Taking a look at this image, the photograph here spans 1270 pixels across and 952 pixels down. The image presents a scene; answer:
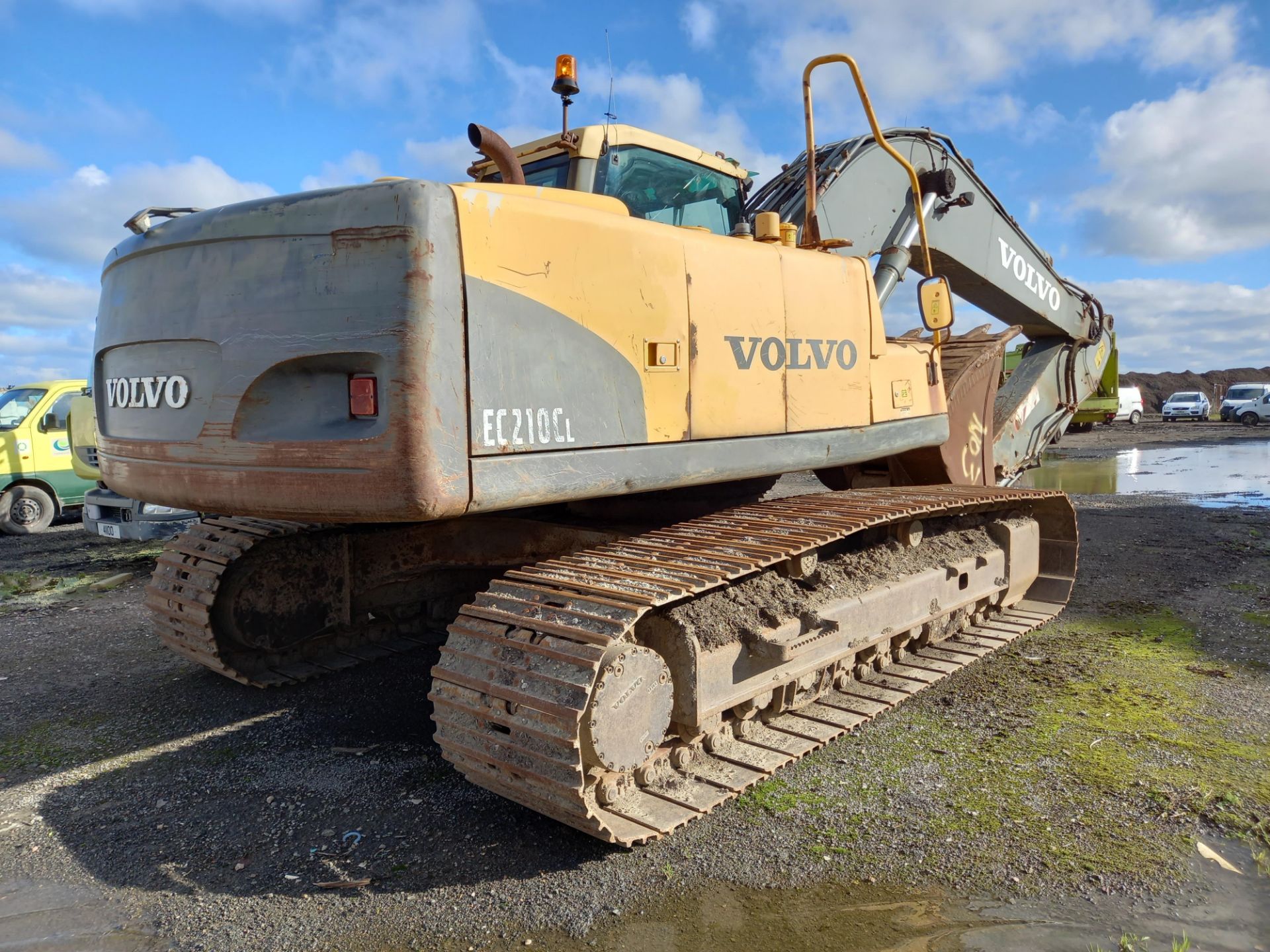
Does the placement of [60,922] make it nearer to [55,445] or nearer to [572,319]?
[572,319]

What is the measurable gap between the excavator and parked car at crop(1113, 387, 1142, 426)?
106 feet

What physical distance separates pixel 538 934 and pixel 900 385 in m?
3.05

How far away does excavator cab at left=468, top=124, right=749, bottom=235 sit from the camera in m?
4.04

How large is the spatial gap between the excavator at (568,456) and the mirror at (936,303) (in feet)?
0.06

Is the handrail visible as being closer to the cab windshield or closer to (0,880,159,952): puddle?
(0,880,159,952): puddle

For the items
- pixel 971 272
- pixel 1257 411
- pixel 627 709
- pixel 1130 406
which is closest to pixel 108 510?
pixel 627 709

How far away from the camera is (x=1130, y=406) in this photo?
33.7 meters

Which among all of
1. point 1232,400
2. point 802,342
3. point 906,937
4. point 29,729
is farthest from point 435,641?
point 1232,400

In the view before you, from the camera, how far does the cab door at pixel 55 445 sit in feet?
37.7

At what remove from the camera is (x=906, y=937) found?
2.46m

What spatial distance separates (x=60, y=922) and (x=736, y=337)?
286 centimetres

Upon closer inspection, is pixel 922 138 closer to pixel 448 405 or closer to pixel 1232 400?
pixel 448 405

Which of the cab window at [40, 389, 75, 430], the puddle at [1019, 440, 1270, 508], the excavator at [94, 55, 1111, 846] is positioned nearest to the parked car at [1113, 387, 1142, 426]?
the puddle at [1019, 440, 1270, 508]

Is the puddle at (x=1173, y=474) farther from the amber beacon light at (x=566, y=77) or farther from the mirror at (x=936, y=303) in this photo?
the amber beacon light at (x=566, y=77)
